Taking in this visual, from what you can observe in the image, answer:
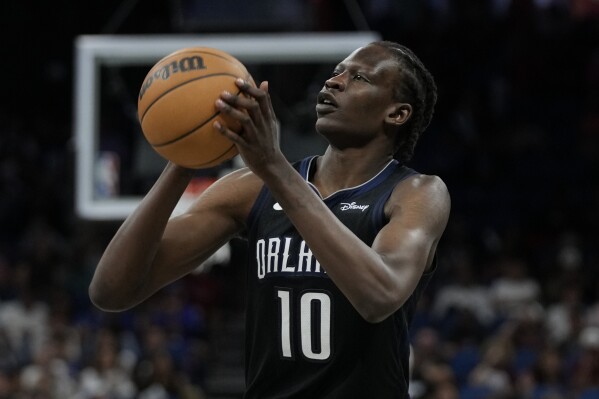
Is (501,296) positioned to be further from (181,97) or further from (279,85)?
(181,97)

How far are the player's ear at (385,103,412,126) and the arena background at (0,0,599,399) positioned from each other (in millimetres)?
4078

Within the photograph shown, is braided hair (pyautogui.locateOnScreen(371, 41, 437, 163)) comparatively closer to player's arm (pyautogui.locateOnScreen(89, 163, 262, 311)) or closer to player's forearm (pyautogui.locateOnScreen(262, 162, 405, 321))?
player's arm (pyautogui.locateOnScreen(89, 163, 262, 311))

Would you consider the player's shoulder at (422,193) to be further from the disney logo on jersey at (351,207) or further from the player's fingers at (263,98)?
the player's fingers at (263,98)

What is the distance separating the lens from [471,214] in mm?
12844

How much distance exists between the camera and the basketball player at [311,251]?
302cm

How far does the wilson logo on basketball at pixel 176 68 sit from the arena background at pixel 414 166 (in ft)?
14.2

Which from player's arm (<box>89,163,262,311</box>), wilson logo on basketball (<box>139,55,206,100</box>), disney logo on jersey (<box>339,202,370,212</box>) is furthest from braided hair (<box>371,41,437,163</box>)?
wilson logo on basketball (<box>139,55,206,100</box>)

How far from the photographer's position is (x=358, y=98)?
10.4ft

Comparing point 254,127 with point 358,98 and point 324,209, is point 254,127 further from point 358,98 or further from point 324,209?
point 358,98

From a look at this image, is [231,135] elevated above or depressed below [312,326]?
above

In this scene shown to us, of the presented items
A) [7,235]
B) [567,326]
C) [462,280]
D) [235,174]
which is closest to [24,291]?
[7,235]

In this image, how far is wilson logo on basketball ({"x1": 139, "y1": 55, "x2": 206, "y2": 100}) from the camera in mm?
2957

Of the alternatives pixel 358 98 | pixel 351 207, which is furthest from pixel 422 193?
pixel 358 98

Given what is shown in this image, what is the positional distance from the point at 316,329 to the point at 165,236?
0.55 m
